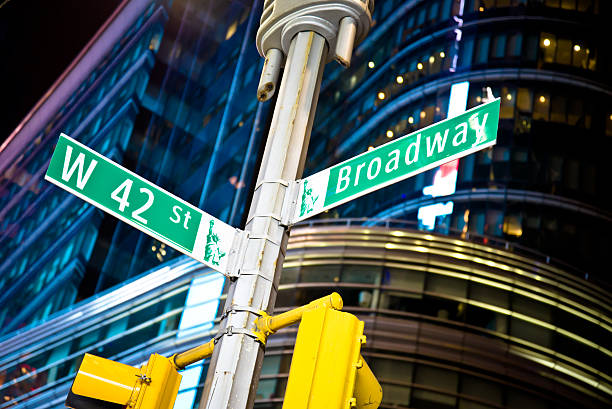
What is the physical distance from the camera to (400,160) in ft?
17.1

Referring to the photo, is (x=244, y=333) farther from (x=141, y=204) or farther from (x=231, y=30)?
(x=231, y=30)

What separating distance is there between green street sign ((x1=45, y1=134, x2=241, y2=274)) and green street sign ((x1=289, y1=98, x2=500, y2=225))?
0.55m

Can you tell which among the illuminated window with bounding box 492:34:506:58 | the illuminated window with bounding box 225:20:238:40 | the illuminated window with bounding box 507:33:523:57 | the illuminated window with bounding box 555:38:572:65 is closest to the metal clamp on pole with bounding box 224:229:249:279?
the illuminated window with bounding box 492:34:506:58

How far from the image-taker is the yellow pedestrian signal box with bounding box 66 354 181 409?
4789mm

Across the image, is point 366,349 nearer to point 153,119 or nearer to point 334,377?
point 334,377

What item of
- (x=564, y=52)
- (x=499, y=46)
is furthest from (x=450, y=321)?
(x=564, y=52)

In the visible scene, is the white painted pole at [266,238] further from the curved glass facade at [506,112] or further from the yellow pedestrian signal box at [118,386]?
the curved glass facade at [506,112]

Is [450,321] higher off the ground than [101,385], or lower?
higher

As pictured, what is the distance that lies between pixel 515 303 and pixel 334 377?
3863cm

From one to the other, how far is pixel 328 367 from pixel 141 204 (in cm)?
211

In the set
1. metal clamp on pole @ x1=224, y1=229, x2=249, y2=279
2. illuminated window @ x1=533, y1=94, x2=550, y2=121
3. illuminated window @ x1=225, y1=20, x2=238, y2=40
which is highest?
illuminated window @ x1=225, y1=20, x2=238, y2=40

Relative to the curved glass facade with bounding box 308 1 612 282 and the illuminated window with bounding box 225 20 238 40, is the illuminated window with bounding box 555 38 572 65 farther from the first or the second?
the illuminated window with bounding box 225 20 238 40

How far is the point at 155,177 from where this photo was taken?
2643 inches

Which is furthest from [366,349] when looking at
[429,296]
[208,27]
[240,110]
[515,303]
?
[208,27]
